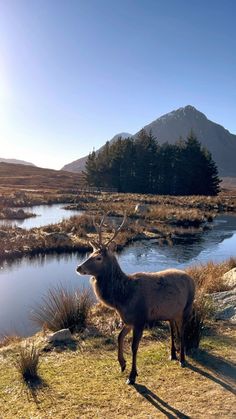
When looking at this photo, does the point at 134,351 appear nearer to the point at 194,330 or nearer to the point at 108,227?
the point at 194,330

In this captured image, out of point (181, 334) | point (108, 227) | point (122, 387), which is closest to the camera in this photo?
point (122, 387)

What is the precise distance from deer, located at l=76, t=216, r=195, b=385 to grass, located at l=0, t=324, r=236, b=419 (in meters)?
0.32

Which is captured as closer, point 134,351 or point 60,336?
point 134,351

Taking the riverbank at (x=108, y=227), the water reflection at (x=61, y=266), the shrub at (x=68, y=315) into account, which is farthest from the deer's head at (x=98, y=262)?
the water reflection at (x=61, y=266)

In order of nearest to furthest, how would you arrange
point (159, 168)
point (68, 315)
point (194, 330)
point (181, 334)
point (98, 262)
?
point (98, 262) → point (181, 334) → point (194, 330) → point (68, 315) → point (159, 168)

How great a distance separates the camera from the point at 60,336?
7.75 meters

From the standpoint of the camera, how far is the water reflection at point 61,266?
1236cm

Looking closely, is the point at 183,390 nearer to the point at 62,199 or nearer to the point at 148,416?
the point at 148,416

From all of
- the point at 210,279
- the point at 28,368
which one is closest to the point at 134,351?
the point at 28,368

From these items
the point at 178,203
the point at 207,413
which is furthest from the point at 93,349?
the point at 178,203

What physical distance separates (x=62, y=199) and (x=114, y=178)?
13.8m

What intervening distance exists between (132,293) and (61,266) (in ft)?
40.5

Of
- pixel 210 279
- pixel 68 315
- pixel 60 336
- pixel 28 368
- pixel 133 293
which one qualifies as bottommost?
pixel 60 336

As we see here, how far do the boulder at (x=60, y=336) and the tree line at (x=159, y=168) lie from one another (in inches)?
2055
